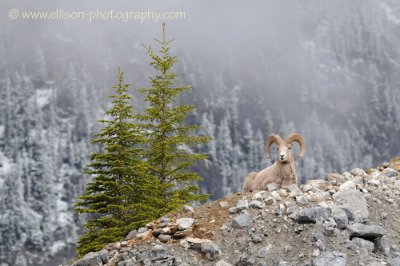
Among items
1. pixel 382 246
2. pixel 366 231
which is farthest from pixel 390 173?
pixel 382 246

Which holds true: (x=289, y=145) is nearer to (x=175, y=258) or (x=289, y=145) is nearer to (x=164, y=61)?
(x=175, y=258)

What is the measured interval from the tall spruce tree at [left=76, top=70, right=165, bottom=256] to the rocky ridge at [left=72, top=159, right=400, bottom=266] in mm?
5596

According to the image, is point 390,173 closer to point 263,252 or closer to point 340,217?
point 340,217

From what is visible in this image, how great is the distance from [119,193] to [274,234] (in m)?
9.67

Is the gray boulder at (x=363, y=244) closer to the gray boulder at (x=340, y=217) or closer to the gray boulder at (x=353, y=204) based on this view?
the gray boulder at (x=340, y=217)

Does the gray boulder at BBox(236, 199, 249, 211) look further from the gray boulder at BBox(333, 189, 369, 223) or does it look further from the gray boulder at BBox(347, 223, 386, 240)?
the gray boulder at BBox(347, 223, 386, 240)

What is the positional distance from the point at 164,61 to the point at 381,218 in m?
13.9

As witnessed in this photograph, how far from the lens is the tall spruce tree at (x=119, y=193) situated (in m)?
19.4

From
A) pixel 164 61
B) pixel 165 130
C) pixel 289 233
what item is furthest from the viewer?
pixel 164 61

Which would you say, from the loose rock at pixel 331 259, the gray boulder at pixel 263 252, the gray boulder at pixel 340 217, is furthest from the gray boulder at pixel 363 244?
the gray boulder at pixel 263 252

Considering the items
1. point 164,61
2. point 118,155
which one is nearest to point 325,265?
point 118,155

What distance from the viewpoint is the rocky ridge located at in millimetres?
12016

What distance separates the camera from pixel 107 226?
2038 centimetres

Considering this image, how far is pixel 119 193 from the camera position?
69.7 feet
